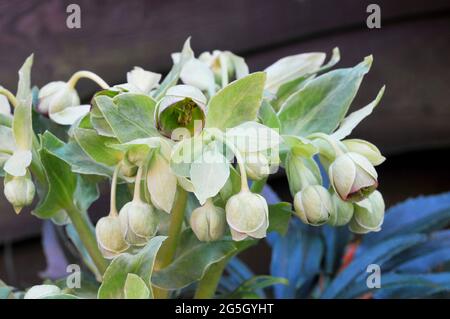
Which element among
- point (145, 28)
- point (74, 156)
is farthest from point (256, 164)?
point (145, 28)

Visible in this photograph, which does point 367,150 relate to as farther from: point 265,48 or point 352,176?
point 265,48

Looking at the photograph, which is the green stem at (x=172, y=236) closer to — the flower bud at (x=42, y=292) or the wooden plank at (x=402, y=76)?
the flower bud at (x=42, y=292)

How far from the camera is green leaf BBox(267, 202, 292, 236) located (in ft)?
1.30

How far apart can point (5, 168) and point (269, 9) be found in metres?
0.59

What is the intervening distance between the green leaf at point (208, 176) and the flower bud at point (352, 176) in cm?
6

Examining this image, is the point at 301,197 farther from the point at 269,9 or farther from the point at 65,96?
the point at 269,9

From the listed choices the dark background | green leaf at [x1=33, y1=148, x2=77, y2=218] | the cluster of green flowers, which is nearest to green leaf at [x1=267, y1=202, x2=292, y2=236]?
the cluster of green flowers

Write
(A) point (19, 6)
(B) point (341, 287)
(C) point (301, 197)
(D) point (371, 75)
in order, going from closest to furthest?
(C) point (301, 197) → (B) point (341, 287) → (A) point (19, 6) → (D) point (371, 75)

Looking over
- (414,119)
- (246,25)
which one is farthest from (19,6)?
(414,119)

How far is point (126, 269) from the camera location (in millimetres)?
337

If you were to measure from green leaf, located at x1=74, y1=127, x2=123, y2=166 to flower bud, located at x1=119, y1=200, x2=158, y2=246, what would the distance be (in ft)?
0.14

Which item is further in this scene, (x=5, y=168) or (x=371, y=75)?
(x=371, y=75)

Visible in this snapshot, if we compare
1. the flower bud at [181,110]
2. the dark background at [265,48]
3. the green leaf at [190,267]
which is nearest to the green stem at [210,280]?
the green leaf at [190,267]

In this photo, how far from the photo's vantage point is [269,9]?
0.87 metres
